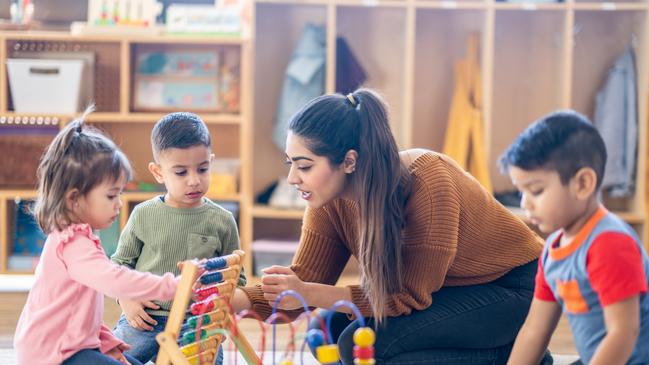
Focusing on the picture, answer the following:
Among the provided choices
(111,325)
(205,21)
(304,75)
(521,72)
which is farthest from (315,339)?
(521,72)

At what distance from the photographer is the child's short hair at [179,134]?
230 centimetres

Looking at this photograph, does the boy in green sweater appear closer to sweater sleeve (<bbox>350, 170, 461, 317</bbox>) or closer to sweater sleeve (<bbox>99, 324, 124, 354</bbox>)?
sweater sleeve (<bbox>99, 324, 124, 354</bbox>)

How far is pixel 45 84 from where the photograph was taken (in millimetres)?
4180

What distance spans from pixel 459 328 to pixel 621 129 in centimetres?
236

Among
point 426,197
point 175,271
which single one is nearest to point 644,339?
point 426,197

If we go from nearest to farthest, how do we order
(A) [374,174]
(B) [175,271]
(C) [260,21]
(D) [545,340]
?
(D) [545,340]
(A) [374,174]
(B) [175,271]
(C) [260,21]

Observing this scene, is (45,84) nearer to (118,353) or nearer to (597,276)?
(118,353)

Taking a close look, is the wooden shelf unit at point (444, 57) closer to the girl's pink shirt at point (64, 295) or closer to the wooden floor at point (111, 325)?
the wooden floor at point (111, 325)

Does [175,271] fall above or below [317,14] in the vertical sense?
below

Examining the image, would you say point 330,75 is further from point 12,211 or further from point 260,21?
point 12,211

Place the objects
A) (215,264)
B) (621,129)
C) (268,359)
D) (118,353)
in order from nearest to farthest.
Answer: (215,264) < (118,353) < (268,359) < (621,129)

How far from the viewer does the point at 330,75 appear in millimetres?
4246

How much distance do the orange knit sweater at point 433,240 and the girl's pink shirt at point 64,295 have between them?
49 centimetres

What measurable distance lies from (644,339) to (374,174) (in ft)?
2.29
